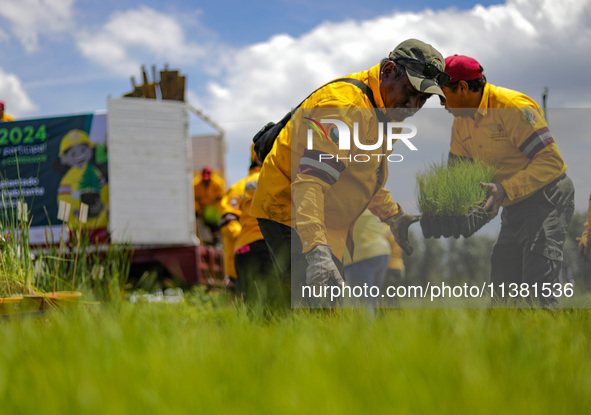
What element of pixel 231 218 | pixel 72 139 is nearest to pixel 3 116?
pixel 72 139

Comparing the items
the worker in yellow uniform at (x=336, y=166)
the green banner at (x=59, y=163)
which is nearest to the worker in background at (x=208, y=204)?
the green banner at (x=59, y=163)

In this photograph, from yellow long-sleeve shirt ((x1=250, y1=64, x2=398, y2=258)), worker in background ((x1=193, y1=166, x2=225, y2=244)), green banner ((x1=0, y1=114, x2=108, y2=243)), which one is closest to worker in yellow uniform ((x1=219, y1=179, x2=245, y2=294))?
green banner ((x1=0, y1=114, x2=108, y2=243))

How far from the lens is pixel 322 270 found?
105 inches

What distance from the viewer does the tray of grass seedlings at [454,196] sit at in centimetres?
278

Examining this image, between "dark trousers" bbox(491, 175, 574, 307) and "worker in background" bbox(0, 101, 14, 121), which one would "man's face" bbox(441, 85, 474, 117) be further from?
"worker in background" bbox(0, 101, 14, 121)

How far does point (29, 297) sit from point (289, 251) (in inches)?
54.7

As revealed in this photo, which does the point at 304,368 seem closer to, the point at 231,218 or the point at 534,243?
the point at 534,243

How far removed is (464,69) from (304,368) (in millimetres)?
2345

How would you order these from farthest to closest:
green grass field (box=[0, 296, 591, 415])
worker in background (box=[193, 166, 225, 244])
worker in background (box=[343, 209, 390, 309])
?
worker in background (box=[193, 166, 225, 244])
worker in background (box=[343, 209, 390, 309])
green grass field (box=[0, 296, 591, 415])

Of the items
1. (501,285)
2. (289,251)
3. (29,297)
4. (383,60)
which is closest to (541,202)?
(501,285)

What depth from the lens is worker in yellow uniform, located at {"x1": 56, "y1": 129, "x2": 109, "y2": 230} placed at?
9391 millimetres

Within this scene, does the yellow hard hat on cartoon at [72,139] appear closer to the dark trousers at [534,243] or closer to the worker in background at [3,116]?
the worker in background at [3,116]

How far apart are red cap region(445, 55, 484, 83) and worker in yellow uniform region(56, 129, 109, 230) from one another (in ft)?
23.3

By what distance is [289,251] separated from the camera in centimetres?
308
